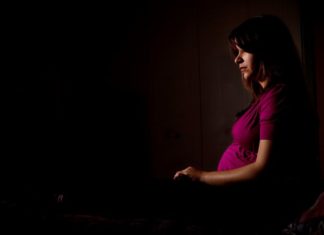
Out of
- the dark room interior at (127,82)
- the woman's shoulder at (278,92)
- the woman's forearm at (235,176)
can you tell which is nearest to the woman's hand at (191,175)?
the woman's forearm at (235,176)

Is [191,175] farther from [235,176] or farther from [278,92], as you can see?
[278,92]

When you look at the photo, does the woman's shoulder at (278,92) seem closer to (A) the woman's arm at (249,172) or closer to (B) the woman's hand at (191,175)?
(A) the woman's arm at (249,172)

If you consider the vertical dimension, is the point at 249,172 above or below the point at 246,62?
below

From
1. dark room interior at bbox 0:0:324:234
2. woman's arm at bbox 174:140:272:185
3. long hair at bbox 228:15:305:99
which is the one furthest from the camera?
dark room interior at bbox 0:0:324:234

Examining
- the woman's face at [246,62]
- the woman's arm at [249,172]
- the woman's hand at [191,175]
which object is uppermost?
the woman's face at [246,62]

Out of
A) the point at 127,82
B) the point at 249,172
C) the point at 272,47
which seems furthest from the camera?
the point at 127,82

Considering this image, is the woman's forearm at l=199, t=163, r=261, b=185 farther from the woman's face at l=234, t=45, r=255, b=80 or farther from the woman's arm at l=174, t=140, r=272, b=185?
the woman's face at l=234, t=45, r=255, b=80

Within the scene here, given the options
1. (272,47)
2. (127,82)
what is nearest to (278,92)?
(272,47)

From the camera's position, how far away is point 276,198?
0.85 metres

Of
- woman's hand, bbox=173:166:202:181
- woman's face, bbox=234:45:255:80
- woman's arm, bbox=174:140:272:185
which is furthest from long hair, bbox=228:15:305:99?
woman's hand, bbox=173:166:202:181

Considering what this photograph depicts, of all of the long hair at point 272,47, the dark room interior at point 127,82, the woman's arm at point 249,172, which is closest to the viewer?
the woman's arm at point 249,172

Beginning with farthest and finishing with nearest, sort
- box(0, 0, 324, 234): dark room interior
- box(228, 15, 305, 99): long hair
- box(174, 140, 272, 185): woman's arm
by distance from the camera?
1. box(0, 0, 324, 234): dark room interior
2. box(228, 15, 305, 99): long hair
3. box(174, 140, 272, 185): woman's arm

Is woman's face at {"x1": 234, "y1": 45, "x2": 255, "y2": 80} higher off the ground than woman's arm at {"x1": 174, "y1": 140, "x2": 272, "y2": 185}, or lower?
higher

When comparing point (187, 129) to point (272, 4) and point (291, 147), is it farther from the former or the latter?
point (291, 147)
